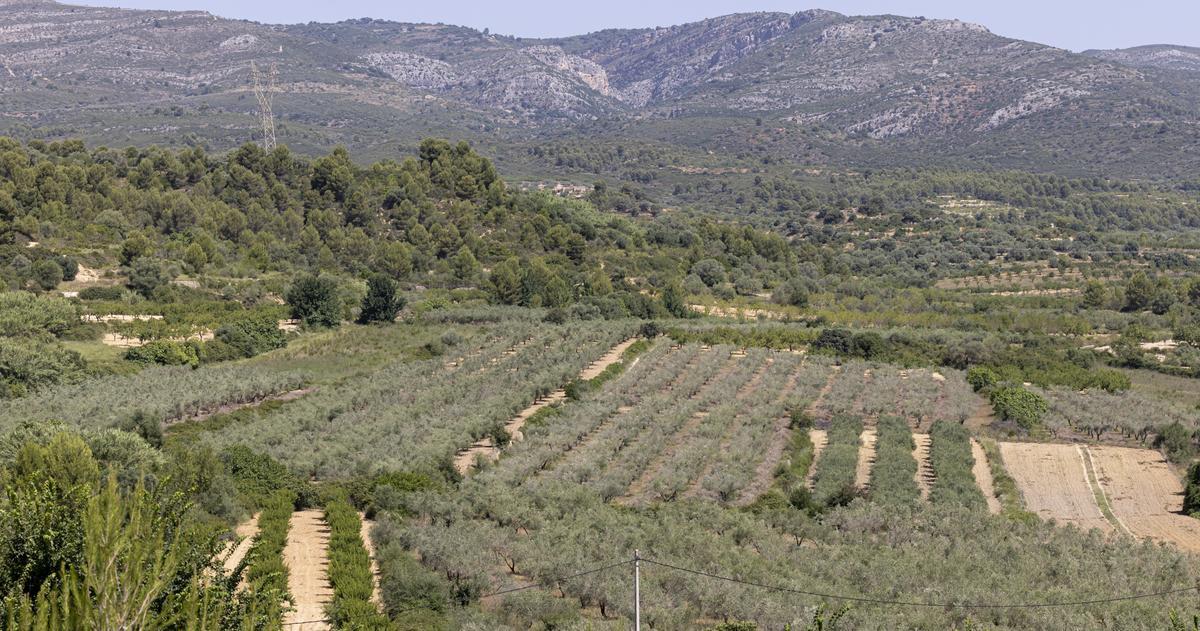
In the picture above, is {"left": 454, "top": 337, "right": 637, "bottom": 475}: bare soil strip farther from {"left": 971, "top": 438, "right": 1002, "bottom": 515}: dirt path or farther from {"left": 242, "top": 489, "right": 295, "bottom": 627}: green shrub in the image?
{"left": 971, "top": 438, "right": 1002, "bottom": 515}: dirt path

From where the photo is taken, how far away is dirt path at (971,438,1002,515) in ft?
90.2

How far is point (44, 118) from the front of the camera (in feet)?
509

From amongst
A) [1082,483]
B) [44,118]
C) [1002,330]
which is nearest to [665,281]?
[1002,330]

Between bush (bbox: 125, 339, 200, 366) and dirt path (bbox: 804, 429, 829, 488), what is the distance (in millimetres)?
24455

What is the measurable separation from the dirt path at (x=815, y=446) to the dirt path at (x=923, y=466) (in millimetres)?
2524

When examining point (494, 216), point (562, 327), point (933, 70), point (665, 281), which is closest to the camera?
point (562, 327)

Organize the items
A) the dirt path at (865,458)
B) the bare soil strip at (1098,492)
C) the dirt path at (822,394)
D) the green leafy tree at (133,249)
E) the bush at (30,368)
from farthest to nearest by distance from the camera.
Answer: the green leafy tree at (133,249) → the bush at (30,368) → the dirt path at (822,394) → the dirt path at (865,458) → the bare soil strip at (1098,492)

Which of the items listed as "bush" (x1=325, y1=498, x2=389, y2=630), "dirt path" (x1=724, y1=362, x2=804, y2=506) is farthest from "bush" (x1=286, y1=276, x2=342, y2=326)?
"bush" (x1=325, y1=498, x2=389, y2=630)

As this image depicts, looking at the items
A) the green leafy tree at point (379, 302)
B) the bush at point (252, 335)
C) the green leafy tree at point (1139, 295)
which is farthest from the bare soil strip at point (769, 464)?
the green leafy tree at point (1139, 295)

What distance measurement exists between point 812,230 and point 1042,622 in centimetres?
8680

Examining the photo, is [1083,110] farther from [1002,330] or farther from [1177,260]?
[1002,330]

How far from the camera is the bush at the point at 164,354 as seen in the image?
144 ft

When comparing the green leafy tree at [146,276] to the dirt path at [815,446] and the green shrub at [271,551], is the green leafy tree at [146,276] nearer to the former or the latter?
the green shrub at [271,551]

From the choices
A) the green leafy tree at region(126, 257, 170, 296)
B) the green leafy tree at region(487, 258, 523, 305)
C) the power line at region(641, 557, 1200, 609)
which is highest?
the power line at region(641, 557, 1200, 609)
